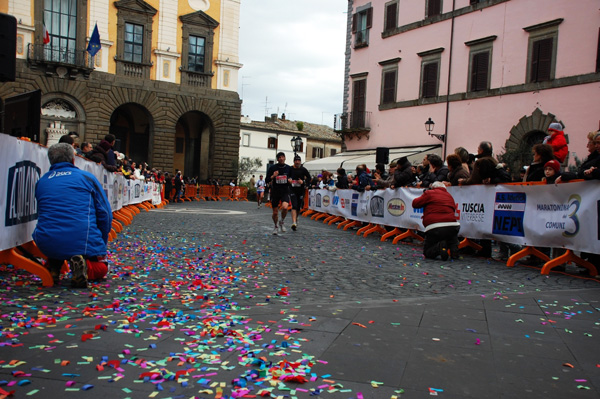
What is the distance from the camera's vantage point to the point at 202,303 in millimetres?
5031

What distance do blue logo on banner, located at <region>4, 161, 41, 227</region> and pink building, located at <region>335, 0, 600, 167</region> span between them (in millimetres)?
19802

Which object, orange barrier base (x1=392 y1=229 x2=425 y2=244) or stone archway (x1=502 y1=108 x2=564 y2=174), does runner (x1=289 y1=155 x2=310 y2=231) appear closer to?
orange barrier base (x1=392 y1=229 x2=425 y2=244)

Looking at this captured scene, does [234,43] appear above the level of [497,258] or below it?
above

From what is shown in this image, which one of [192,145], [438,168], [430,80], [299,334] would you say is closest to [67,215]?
[299,334]

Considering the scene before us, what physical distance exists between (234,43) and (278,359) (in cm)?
3684

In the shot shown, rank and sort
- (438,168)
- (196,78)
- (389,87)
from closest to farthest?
(438,168) < (389,87) < (196,78)

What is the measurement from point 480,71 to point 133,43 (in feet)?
71.6

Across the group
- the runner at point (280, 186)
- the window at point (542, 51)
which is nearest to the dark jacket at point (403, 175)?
the runner at point (280, 186)

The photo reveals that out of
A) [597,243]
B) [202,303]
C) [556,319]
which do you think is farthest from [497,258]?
[202,303]

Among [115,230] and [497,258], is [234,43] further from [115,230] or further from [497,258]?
[497,258]

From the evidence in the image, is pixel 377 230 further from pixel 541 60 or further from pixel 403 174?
pixel 541 60

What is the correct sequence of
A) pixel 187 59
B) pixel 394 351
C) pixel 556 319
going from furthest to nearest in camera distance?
pixel 187 59
pixel 556 319
pixel 394 351

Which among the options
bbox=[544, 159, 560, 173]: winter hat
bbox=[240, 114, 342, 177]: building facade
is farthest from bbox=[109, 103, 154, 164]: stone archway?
bbox=[544, 159, 560, 173]: winter hat

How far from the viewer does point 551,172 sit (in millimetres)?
8023
